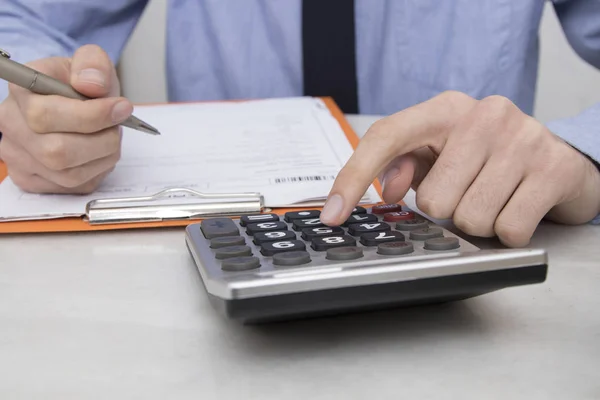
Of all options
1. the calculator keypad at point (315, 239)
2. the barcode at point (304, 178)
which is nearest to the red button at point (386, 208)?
the calculator keypad at point (315, 239)

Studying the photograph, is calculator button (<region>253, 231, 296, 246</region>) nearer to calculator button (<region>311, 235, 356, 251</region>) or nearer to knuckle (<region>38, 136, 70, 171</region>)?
calculator button (<region>311, 235, 356, 251</region>)

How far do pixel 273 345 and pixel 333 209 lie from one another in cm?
10

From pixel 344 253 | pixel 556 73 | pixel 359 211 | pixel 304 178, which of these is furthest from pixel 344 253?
pixel 556 73

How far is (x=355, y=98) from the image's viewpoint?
93 cm

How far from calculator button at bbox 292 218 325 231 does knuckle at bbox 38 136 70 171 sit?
7.8 inches

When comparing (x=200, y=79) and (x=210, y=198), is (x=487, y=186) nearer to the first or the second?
(x=210, y=198)

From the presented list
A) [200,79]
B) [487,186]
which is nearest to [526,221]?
[487,186]

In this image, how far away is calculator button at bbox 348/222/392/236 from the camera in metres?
0.37

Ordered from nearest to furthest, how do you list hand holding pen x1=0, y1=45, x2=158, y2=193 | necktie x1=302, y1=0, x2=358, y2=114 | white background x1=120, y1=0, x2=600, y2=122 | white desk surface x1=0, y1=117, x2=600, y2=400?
white desk surface x1=0, y1=117, x2=600, y2=400
hand holding pen x1=0, y1=45, x2=158, y2=193
necktie x1=302, y1=0, x2=358, y2=114
white background x1=120, y1=0, x2=600, y2=122

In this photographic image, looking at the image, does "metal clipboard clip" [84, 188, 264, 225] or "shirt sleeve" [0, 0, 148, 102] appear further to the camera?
"shirt sleeve" [0, 0, 148, 102]

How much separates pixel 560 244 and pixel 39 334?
314mm

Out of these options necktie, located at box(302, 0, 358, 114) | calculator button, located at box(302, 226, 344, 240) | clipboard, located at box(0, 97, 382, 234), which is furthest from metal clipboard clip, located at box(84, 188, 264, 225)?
necktie, located at box(302, 0, 358, 114)

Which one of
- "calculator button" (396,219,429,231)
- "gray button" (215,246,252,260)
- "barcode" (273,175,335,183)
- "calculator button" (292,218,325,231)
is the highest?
"gray button" (215,246,252,260)

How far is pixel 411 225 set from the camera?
0.38 metres
